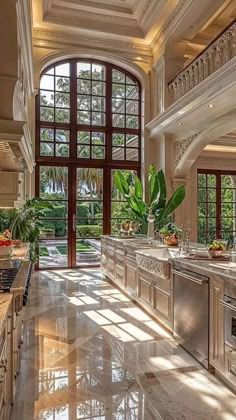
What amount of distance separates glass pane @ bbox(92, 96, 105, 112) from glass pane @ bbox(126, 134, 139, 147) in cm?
95

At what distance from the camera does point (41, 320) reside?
434 cm

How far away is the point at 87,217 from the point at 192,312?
5.21m

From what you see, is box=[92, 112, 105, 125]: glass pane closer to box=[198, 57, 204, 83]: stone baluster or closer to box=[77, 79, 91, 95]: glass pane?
box=[77, 79, 91, 95]: glass pane

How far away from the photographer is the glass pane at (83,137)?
8094 mm

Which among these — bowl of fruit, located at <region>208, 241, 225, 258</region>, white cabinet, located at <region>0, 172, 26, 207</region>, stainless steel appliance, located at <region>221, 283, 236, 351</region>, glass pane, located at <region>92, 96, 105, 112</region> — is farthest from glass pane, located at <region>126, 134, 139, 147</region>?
stainless steel appliance, located at <region>221, 283, 236, 351</region>

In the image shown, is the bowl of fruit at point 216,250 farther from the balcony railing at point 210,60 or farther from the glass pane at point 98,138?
the glass pane at point 98,138

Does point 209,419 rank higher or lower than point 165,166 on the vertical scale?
lower

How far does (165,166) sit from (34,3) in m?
4.45

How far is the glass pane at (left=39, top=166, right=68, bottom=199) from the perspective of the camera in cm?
782

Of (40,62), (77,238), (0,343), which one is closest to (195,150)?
(77,238)

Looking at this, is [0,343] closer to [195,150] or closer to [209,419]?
[209,419]

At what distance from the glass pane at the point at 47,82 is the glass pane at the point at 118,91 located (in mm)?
1567

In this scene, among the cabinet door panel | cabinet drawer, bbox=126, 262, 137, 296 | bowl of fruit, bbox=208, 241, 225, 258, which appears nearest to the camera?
the cabinet door panel

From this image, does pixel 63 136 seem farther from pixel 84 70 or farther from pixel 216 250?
pixel 216 250
